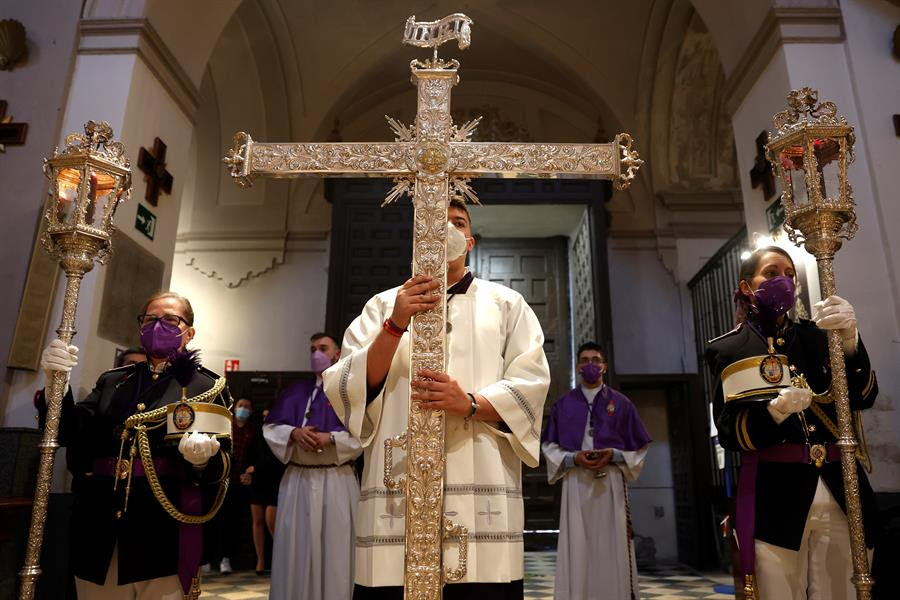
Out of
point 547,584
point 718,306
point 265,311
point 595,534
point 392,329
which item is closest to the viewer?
point 392,329

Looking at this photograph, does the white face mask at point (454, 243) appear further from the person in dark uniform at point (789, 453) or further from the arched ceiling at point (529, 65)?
the arched ceiling at point (529, 65)

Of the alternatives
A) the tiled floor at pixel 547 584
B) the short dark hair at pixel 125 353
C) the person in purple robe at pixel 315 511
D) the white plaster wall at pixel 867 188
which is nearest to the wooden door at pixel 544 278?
the tiled floor at pixel 547 584

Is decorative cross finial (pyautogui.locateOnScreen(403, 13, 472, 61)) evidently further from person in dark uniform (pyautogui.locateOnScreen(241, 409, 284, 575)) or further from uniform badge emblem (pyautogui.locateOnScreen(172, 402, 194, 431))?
person in dark uniform (pyautogui.locateOnScreen(241, 409, 284, 575))

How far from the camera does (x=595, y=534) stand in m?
4.70

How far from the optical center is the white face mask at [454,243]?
7.79ft

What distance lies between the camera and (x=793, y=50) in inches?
177

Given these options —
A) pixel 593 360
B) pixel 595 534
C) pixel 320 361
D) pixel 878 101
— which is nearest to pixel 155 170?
pixel 320 361

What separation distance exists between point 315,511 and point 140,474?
1.69 meters

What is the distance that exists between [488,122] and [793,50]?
615 cm

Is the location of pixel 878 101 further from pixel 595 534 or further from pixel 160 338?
pixel 160 338

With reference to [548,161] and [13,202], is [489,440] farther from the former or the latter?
[13,202]

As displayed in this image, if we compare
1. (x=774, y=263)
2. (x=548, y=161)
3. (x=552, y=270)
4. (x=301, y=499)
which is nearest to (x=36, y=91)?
(x=301, y=499)

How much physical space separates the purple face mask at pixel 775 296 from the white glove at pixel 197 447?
214 centimetres

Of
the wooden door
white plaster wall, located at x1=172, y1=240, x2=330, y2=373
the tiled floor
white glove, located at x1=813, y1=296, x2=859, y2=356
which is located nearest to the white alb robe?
the tiled floor
